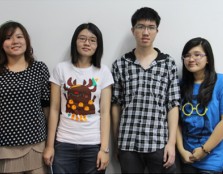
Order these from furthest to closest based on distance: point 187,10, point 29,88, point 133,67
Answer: point 187,10 < point 133,67 < point 29,88

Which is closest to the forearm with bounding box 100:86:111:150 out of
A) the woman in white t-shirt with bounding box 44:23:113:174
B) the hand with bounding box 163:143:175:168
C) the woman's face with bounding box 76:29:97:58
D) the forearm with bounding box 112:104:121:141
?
the woman in white t-shirt with bounding box 44:23:113:174

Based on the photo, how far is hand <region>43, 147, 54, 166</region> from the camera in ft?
5.62

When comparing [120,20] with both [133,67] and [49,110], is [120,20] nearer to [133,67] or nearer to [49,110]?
[133,67]

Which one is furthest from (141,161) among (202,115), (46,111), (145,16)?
(145,16)

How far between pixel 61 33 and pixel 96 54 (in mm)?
362

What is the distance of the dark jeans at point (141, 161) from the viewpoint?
1.69 metres

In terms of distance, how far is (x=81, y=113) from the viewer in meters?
1.75

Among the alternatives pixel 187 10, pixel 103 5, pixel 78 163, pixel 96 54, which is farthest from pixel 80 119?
pixel 187 10

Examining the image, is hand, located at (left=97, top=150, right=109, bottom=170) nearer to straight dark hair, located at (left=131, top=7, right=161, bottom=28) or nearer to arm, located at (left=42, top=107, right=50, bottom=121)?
arm, located at (left=42, top=107, right=50, bottom=121)

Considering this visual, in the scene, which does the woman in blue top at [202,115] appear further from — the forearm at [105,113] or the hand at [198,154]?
the forearm at [105,113]

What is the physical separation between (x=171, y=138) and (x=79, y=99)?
0.65m

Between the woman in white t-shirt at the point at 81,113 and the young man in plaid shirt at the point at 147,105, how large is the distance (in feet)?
0.38

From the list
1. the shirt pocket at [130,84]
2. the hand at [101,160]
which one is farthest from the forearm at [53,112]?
the shirt pocket at [130,84]

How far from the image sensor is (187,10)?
195cm
